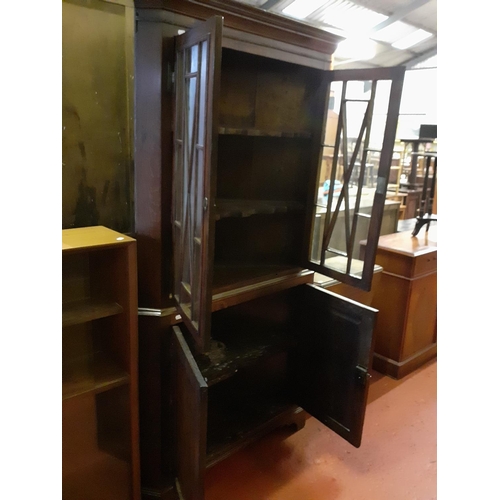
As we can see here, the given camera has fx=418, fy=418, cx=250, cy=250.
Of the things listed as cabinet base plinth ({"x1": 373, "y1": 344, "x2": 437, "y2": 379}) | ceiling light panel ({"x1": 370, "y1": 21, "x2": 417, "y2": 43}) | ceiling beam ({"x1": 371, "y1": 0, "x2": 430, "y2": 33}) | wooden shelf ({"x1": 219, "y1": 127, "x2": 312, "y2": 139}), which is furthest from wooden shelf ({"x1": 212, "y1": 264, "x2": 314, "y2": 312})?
ceiling light panel ({"x1": 370, "y1": 21, "x2": 417, "y2": 43})

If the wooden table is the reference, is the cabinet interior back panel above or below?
above

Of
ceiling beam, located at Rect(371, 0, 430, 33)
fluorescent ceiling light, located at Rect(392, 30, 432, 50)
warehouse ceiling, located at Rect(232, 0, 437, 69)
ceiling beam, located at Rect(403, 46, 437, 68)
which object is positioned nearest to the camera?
warehouse ceiling, located at Rect(232, 0, 437, 69)

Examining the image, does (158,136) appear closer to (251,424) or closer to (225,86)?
(225,86)

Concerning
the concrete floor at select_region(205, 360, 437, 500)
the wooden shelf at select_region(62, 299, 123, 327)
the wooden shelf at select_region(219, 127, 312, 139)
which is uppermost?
the wooden shelf at select_region(219, 127, 312, 139)

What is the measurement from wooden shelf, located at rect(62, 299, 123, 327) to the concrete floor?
101cm

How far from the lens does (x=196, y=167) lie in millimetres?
1309

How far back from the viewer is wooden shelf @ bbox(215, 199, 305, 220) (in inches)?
66.3

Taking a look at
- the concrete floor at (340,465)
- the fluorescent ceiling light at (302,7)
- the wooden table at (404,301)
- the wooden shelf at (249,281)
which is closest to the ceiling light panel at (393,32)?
the fluorescent ceiling light at (302,7)

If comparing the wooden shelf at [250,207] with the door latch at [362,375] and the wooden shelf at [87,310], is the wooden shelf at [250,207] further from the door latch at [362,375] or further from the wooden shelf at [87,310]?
the door latch at [362,375]

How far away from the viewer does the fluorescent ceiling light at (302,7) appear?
354 cm

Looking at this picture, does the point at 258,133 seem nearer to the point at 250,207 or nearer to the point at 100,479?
the point at 250,207

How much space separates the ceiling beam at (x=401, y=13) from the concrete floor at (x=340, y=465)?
3732 mm

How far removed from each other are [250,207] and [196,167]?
20.1 inches

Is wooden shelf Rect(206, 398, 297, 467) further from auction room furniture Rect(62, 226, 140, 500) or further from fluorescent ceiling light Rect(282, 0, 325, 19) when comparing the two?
fluorescent ceiling light Rect(282, 0, 325, 19)
